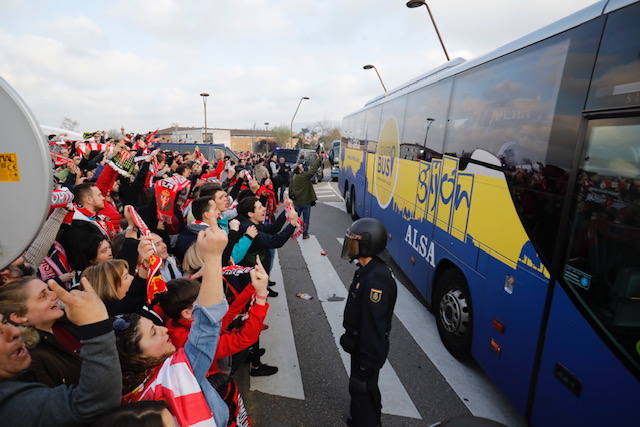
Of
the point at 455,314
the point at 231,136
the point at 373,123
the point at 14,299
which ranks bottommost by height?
the point at 455,314

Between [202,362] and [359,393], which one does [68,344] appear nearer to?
[202,362]

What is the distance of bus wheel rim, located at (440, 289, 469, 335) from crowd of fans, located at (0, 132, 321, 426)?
211 centimetres

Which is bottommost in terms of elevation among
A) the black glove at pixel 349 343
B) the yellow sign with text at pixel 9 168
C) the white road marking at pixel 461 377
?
the white road marking at pixel 461 377

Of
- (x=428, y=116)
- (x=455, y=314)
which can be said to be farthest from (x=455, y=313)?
(x=428, y=116)

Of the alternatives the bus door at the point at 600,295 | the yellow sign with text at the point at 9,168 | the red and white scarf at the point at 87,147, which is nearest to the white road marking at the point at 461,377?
the bus door at the point at 600,295

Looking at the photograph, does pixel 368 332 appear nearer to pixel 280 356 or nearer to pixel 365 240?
pixel 365 240

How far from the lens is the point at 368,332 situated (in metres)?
2.60

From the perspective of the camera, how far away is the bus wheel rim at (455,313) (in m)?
3.91

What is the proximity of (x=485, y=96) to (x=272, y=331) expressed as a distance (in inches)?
162

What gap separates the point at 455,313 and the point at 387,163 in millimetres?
4288

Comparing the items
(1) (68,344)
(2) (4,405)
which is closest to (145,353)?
(2) (4,405)

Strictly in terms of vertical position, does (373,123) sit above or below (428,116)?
above

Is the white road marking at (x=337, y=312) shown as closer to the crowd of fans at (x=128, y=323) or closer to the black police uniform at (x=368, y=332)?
the black police uniform at (x=368, y=332)

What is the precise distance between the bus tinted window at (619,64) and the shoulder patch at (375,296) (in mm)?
2045
